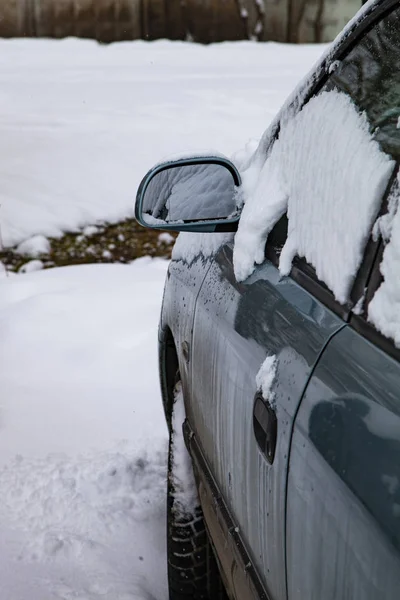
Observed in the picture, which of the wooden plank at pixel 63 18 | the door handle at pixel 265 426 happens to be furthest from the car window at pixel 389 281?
the wooden plank at pixel 63 18

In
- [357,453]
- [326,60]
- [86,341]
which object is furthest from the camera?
[86,341]

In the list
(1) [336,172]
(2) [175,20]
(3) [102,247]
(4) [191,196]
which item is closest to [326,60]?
(1) [336,172]

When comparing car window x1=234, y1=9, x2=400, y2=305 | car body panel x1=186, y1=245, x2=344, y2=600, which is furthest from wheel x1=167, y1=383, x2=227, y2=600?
car window x1=234, y1=9, x2=400, y2=305

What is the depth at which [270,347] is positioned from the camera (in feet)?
5.14

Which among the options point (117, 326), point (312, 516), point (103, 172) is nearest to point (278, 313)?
point (312, 516)

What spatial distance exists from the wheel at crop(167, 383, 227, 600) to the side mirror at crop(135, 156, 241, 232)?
28.8 inches

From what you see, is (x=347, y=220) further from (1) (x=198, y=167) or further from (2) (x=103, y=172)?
(2) (x=103, y=172)

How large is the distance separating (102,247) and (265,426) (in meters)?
6.13

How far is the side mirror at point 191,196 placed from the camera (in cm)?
205

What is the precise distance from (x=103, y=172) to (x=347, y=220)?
7564 millimetres

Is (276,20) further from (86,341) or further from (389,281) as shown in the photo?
(389,281)

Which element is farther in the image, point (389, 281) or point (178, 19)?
point (178, 19)

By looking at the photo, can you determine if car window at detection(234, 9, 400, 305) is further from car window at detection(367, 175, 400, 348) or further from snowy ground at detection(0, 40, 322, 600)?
snowy ground at detection(0, 40, 322, 600)

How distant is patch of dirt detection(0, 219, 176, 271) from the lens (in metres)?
7.15
